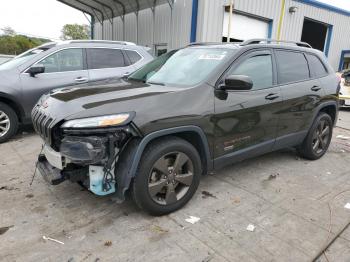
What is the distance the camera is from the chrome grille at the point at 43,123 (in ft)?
9.34

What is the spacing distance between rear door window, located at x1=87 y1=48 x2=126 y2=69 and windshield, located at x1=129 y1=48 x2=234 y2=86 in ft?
8.33

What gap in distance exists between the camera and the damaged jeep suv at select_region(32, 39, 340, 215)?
8.95 ft

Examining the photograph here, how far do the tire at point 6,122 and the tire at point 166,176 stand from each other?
3716 mm

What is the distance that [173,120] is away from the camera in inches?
116

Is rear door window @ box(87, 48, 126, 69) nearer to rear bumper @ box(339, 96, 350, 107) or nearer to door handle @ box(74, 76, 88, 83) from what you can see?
door handle @ box(74, 76, 88, 83)

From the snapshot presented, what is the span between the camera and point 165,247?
2.67 meters

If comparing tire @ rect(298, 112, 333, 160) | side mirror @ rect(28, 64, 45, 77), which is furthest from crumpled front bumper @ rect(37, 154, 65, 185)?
tire @ rect(298, 112, 333, 160)

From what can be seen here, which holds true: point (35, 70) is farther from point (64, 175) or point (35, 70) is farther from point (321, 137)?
point (321, 137)

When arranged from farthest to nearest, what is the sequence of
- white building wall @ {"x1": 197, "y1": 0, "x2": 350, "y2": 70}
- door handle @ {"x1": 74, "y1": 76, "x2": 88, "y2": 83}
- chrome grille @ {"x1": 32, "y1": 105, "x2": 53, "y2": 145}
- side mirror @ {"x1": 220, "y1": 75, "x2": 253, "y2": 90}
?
white building wall @ {"x1": 197, "y1": 0, "x2": 350, "y2": 70} → door handle @ {"x1": 74, "y1": 76, "x2": 88, "y2": 83} → side mirror @ {"x1": 220, "y1": 75, "x2": 253, "y2": 90} → chrome grille @ {"x1": 32, "y1": 105, "x2": 53, "y2": 145}

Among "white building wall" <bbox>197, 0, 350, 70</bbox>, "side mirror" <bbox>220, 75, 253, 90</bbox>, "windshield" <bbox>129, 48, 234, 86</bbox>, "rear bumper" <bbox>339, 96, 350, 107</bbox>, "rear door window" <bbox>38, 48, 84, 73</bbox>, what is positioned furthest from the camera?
"white building wall" <bbox>197, 0, 350, 70</bbox>

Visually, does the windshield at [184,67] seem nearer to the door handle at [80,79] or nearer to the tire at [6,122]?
the door handle at [80,79]

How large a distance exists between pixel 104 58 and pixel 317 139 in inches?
174

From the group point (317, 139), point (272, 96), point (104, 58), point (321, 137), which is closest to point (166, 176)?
point (272, 96)

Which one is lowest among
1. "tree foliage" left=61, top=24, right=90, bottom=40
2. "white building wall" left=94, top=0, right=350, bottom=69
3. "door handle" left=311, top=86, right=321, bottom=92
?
"door handle" left=311, top=86, right=321, bottom=92
